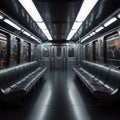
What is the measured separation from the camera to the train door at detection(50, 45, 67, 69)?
1390 cm

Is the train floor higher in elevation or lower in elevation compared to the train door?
lower

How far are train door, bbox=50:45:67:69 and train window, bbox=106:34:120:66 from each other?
7.75m

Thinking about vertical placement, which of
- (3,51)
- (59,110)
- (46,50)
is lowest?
(59,110)

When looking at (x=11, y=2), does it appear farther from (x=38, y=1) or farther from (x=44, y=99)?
(x=44, y=99)

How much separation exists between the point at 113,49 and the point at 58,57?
8496 mm

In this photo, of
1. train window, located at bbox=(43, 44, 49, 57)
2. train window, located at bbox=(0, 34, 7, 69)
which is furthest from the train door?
train window, located at bbox=(0, 34, 7, 69)

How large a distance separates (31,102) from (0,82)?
98cm

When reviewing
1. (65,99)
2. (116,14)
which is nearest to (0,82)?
(65,99)

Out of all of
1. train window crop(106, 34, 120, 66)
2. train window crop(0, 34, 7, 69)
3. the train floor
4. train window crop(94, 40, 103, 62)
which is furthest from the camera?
train window crop(94, 40, 103, 62)

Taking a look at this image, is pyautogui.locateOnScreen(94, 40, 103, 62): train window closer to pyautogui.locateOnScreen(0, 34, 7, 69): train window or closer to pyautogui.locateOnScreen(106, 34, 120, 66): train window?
pyautogui.locateOnScreen(106, 34, 120, 66): train window

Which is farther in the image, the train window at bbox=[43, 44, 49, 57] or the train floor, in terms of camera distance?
the train window at bbox=[43, 44, 49, 57]

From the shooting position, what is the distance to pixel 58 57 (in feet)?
45.7

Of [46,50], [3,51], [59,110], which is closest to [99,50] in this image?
[3,51]

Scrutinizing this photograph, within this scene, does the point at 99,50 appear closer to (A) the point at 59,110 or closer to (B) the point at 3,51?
(B) the point at 3,51
